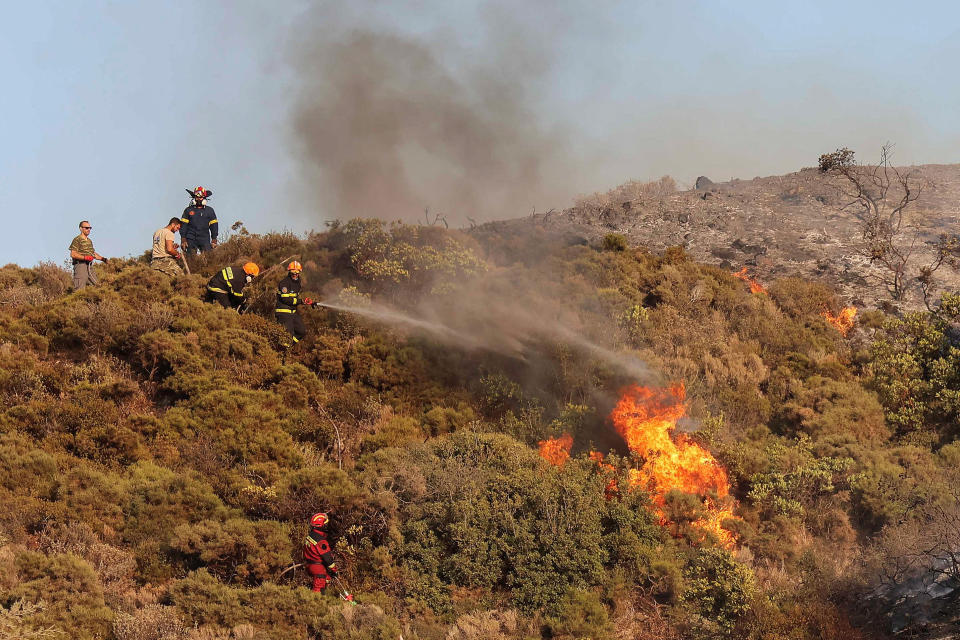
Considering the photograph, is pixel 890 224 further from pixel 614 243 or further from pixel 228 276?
pixel 228 276

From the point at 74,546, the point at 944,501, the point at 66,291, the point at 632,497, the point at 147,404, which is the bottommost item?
the point at 944,501

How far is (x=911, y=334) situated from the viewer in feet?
49.7

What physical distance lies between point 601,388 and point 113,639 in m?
9.06

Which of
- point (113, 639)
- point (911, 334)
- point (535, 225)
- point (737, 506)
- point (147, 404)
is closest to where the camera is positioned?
point (113, 639)

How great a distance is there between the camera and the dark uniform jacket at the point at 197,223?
1902 cm

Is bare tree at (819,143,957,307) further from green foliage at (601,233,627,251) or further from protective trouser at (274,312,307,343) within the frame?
protective trouser at (274,312,307,343)

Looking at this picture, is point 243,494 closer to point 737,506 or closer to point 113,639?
point 113,639

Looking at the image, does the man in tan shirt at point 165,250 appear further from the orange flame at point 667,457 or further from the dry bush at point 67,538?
the orange flame at point 667,457

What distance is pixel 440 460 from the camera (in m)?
11.3

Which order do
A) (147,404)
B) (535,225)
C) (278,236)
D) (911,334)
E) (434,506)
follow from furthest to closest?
(535,225) → (278,236) → (911,334) → (147,404) → (434,506)

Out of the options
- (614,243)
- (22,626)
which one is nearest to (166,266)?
(22,626)

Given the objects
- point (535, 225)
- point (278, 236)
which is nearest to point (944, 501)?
point (535, 225)

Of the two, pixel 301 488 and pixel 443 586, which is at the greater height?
pixel 301 488

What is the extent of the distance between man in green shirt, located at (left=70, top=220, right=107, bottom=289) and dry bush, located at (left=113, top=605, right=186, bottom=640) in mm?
10821
